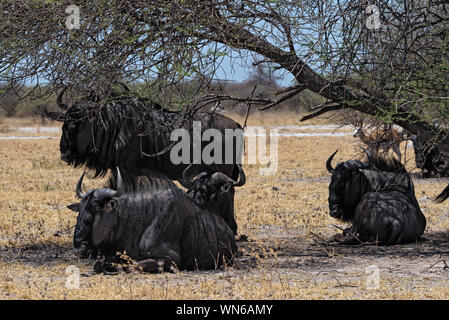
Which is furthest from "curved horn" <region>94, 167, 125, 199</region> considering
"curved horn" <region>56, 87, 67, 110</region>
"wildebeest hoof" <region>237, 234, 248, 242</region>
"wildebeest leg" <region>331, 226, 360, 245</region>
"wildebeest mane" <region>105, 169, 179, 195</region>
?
"wildebeest leg" <region>331, 226, 360, 245</region>

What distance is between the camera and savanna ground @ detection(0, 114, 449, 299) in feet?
18.5

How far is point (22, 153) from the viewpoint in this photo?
22.4 meters

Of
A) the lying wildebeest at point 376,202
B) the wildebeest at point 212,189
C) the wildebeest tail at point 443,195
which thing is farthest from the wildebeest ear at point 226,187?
the wildebeest tail at point 443,195

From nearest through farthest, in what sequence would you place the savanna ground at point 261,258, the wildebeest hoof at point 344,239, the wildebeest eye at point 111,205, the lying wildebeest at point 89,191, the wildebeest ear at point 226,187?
1. the savanna ground at point 261,258
2. the lying wildebeest at point 89,191
3. the wildebeest eye at point 111,205
4. the wildebeest ear at point 226,187
5. the wildebeest hoof at point 344,239

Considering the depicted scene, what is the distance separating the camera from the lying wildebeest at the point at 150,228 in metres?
6.57

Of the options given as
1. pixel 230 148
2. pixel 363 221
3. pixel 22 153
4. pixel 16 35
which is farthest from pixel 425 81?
pixel 22 153

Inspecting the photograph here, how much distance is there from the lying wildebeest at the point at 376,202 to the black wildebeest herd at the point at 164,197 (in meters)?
0.01

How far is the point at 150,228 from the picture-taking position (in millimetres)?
6652

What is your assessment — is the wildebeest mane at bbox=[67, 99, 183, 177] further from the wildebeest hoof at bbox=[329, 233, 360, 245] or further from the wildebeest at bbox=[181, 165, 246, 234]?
the wildebeest hoof at bbox=[329, 233, 360, 245]

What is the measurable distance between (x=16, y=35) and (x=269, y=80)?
2760 millimetres

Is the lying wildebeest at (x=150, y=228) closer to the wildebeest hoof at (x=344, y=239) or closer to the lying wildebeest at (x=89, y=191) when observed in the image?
the lying wildebeest at (x=89, y=191)

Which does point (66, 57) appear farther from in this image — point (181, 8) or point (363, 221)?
point (363, 221)

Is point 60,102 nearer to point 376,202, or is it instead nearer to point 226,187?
point 226,187

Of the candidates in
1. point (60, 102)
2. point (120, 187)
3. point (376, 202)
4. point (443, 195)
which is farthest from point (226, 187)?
point (443, 195)
